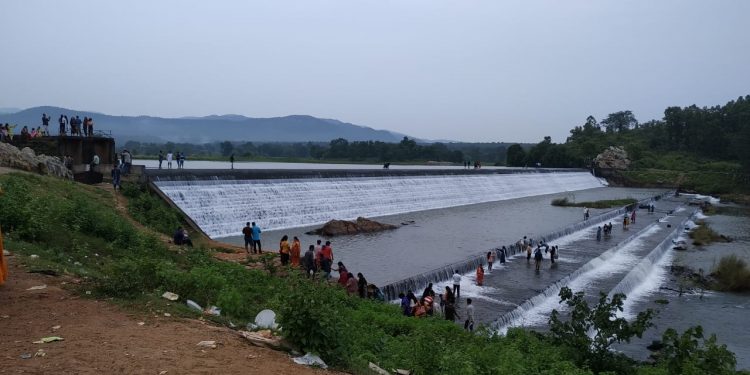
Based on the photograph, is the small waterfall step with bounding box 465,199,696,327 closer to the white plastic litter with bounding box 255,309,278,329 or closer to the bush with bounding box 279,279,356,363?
the white plastic litter with bounding box 255,309,278,329

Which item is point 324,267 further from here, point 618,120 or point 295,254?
point 618,120

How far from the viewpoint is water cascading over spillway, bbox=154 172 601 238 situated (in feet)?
76.6

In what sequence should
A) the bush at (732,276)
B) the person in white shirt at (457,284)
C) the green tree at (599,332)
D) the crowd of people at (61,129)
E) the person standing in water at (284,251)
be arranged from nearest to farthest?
the green tree at (599,332) < the person standing in water at (284,251) < the person in white shirt at (457,284) < the bush at (732,276) < the crowd of people at (61,129)

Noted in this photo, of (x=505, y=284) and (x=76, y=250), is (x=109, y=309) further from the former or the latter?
(x=505, y=284)

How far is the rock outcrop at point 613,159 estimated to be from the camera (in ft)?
294

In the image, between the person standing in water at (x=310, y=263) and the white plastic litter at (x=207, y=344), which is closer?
the white plastic litter at (x=207, y=344)

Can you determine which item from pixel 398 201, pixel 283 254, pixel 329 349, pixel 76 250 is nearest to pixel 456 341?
pixel 329 349

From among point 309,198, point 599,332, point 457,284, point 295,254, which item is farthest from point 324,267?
point 309,198

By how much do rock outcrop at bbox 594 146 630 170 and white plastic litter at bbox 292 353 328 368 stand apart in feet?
298

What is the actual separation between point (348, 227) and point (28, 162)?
1328 cm

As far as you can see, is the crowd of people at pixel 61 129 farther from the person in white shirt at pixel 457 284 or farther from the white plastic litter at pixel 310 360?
the white plastic litter at pixel 310 360

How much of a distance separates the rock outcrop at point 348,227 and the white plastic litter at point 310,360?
1863 centimetres

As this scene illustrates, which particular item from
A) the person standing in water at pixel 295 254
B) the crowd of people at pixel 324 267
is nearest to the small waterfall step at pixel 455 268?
the crowd of people at pixel 324 267

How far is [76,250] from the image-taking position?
11344mm
